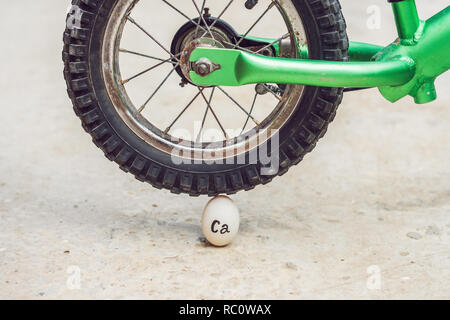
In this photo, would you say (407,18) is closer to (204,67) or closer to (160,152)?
(204,67)

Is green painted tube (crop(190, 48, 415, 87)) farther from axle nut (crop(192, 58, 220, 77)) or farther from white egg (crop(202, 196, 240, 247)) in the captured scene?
white egg (crop(202, 196, 240, 247))

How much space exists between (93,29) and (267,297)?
93 centimetres

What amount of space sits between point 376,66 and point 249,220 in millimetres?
688

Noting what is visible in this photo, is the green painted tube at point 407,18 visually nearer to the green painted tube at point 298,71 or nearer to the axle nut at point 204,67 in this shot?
the green painted tube at point 298,71

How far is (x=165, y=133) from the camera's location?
2.20 metres

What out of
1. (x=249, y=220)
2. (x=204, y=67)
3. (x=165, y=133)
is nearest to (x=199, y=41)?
(x=204, y=67)

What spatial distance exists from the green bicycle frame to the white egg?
14.9 inches

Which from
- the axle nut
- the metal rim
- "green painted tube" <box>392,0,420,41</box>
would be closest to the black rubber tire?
the metal rim

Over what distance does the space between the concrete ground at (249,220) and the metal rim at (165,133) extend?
11.0 inches

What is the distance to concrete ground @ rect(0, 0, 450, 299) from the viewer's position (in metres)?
1.92

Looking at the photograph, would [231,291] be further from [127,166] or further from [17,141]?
[17,141]

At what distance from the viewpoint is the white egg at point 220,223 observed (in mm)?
2102

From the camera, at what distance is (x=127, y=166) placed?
7.00 ft
